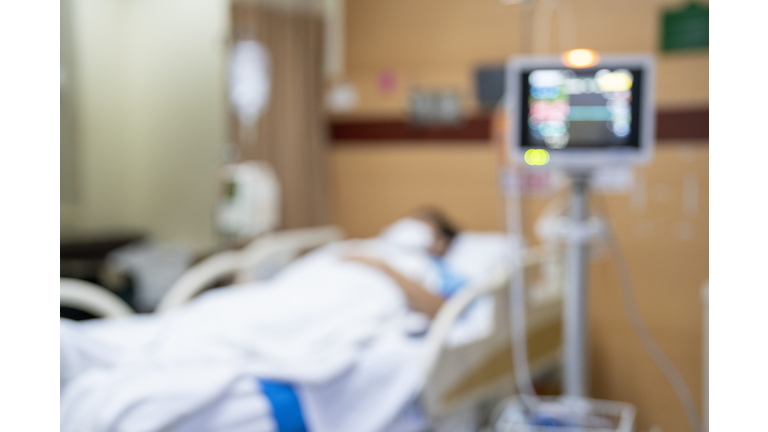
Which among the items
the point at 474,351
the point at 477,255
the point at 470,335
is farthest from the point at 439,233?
the point at 474,351

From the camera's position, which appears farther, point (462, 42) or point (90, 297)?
point (462, 42)

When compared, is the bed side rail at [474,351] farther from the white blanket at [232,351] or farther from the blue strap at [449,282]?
the blue strap at [449,282]

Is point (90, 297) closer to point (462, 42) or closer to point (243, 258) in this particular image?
point (243, 258)

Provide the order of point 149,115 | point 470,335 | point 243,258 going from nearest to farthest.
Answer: point 470,335 → point 243,258 → point 149,115

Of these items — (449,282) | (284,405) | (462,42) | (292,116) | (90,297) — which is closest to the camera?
(284,405)

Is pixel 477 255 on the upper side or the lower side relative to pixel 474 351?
upper

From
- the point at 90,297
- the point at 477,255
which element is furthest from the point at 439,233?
the point at 90,297

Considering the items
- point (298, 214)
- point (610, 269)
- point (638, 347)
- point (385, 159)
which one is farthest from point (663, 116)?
point (298, 214)

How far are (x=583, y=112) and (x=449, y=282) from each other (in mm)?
1057

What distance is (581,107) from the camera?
202 cm

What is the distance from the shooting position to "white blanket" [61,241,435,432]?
1722mm

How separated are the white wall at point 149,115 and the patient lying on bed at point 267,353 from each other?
1227mm

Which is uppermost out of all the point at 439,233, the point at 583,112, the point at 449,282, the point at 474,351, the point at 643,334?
the point at 583,112

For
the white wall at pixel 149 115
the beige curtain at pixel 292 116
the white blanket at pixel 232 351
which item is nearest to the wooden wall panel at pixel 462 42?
the beige curtain at pixel 292 116
